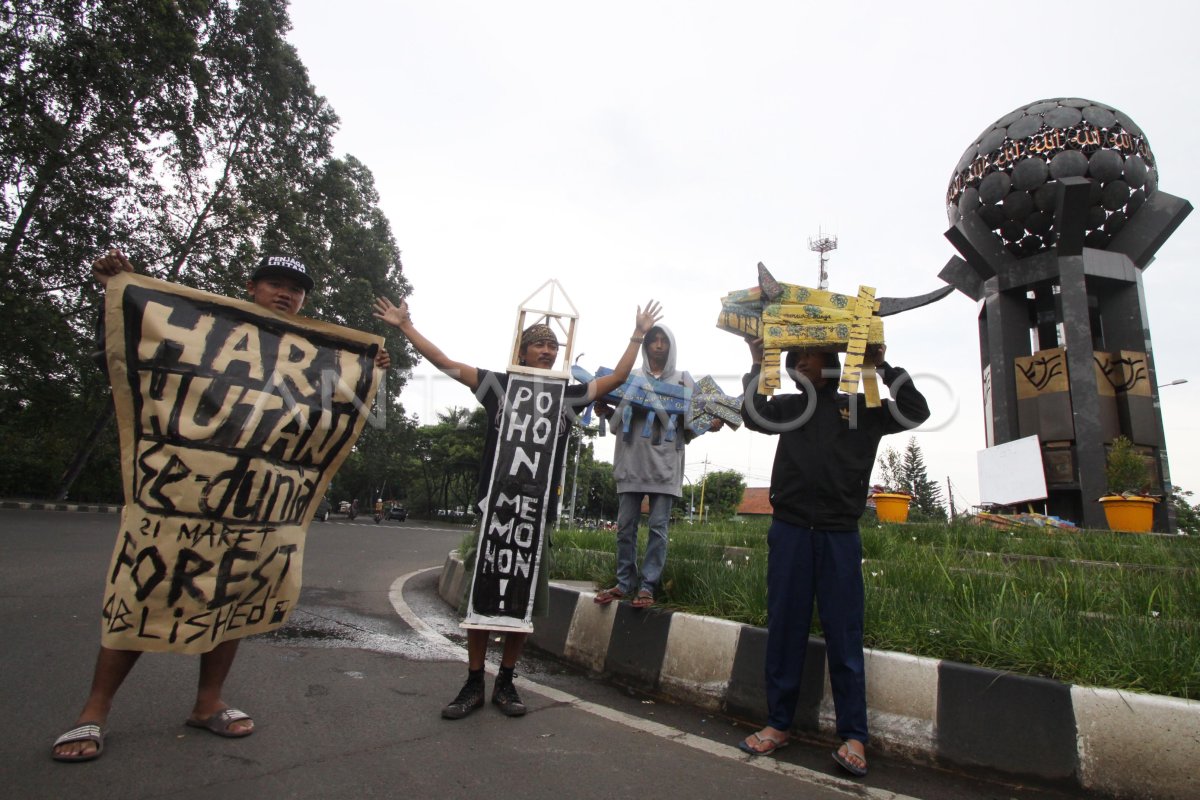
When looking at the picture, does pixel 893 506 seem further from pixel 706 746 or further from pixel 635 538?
pixel 706 746

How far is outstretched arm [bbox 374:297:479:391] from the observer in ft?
12.2

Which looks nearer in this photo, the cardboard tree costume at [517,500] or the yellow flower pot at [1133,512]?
the cardboard tree costume at [517,500]

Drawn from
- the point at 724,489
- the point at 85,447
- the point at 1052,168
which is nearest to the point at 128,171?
the point at 85,447

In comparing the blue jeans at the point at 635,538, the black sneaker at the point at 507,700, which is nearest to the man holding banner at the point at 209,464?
the black sneaker at the point at 507,700

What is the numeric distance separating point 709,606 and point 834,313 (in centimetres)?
179

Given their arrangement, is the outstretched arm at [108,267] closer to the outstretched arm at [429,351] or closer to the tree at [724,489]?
the outstretched arm at [429,351]

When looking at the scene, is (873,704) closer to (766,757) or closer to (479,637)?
(766,757)

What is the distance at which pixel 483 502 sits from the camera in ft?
12.0

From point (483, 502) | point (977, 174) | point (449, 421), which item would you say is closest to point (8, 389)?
point (483, 502)

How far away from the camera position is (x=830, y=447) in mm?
3279

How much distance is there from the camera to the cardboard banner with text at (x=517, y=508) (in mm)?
3496

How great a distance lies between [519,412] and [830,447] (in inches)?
62.9

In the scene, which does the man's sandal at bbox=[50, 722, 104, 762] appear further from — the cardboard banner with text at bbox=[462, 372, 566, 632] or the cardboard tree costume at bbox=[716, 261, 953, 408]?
the cardboard tree costume at bbox=[716, 261, 953, 408]

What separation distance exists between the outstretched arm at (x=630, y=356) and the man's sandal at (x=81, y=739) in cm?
254
